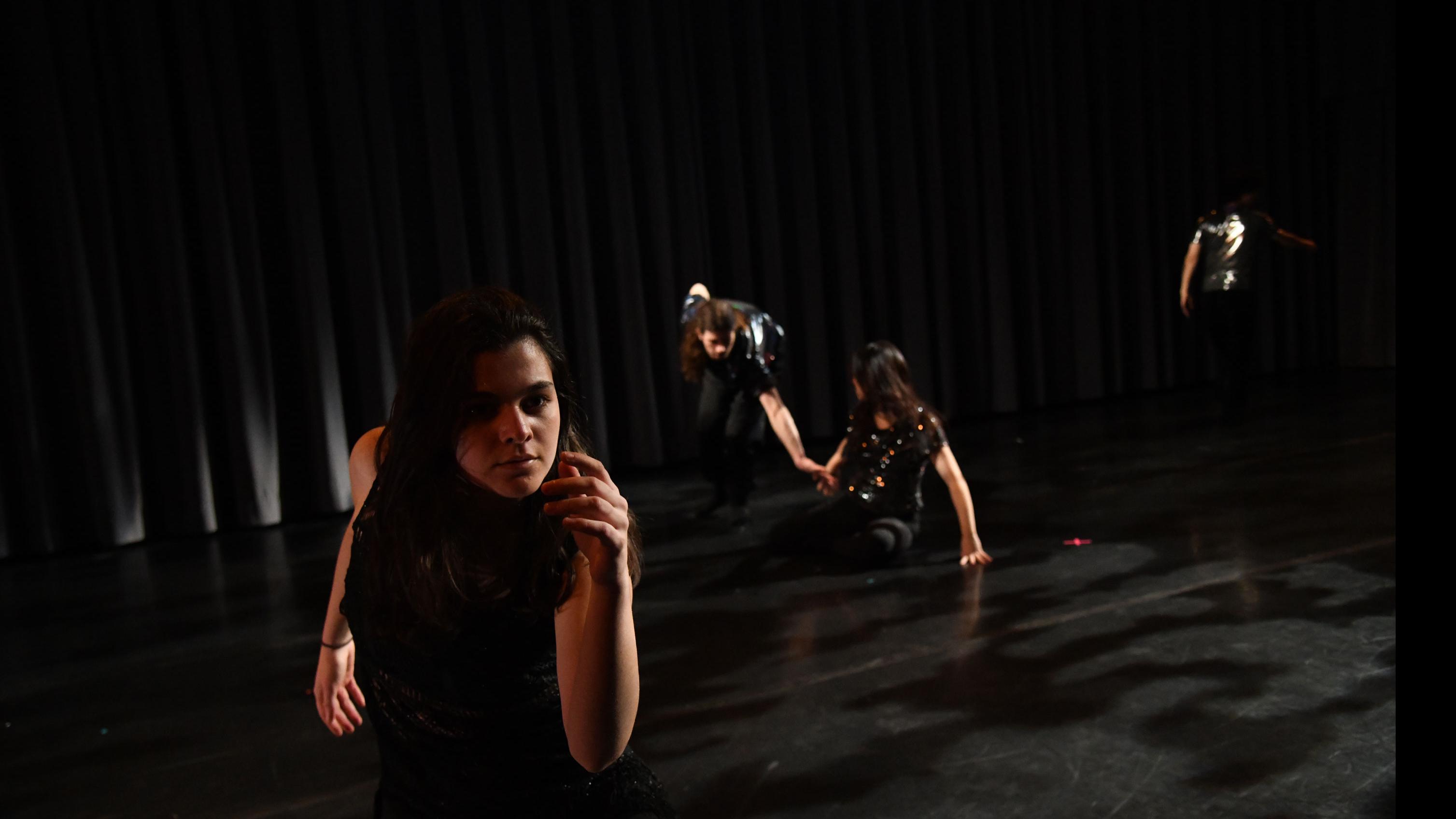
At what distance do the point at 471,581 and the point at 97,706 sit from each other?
7.53 feet

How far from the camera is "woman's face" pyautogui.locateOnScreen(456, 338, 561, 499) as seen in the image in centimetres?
116

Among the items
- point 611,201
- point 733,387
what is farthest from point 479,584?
point 611,201

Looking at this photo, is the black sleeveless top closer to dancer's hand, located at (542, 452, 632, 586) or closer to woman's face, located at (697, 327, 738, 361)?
dancer's hand, located at (542, 452, 632, 586)

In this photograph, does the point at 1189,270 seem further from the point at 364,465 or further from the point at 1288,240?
the point at 364,465

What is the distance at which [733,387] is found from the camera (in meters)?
4.68

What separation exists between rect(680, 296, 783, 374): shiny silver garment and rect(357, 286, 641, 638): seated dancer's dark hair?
10.7 feet

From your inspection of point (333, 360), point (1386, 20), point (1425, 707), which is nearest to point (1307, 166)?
point (1386, 20)

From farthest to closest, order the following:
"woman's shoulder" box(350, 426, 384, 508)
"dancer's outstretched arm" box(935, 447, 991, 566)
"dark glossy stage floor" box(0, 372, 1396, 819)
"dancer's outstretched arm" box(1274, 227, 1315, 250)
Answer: "dancer's outstretched arm" box(1274, 227, 1315, 250)
"dancer's outstretched arm" box(935, 447, 991, 566)
"dark glossy stage floor" box(0, 372, 1396, 819)
"woman's shoulder" box(350, 426, 384, 508)

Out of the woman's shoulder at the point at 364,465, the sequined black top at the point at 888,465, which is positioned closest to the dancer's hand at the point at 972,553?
the sequined black top at the point at 888,465

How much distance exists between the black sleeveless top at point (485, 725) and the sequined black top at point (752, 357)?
130 inches

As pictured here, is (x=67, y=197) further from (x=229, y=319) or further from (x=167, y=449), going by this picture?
(x=167, y=449)

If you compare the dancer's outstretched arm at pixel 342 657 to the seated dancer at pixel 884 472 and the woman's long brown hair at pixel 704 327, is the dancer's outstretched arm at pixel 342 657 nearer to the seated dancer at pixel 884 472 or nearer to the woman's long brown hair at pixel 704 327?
the seated dancer at pixel 884 472

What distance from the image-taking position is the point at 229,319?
5.50 m

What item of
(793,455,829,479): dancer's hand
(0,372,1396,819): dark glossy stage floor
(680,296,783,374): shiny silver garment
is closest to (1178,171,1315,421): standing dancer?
(0,372,1396,819): dark glossy stage floor
